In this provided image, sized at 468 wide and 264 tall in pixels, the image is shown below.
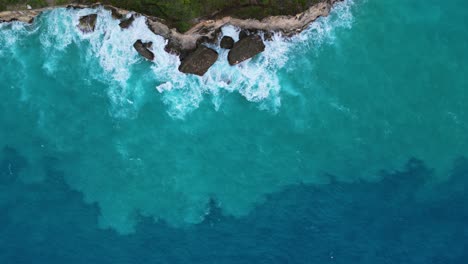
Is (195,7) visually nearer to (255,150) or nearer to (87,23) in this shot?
(87,23)

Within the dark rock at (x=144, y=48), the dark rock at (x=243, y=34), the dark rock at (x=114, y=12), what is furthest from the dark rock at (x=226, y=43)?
the dark rock at (x=114, y=12)

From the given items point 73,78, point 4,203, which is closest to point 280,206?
point 73,78

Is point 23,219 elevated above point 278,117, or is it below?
below

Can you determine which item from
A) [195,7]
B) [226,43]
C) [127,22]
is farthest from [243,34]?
[127,22]

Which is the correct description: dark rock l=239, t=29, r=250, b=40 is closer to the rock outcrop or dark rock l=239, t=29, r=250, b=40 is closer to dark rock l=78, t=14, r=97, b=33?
dark rock l=78, t=14, r=97, b=33

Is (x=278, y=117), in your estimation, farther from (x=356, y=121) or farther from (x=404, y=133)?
(x=404, y=133)

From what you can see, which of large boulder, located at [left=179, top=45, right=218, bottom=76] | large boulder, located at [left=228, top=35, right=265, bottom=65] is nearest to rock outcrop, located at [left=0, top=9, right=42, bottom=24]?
large boulder, located at [left=179, top=45, right=218, bottom=76]

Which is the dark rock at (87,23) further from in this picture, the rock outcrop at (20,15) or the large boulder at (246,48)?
the large boulder at (246,48)
